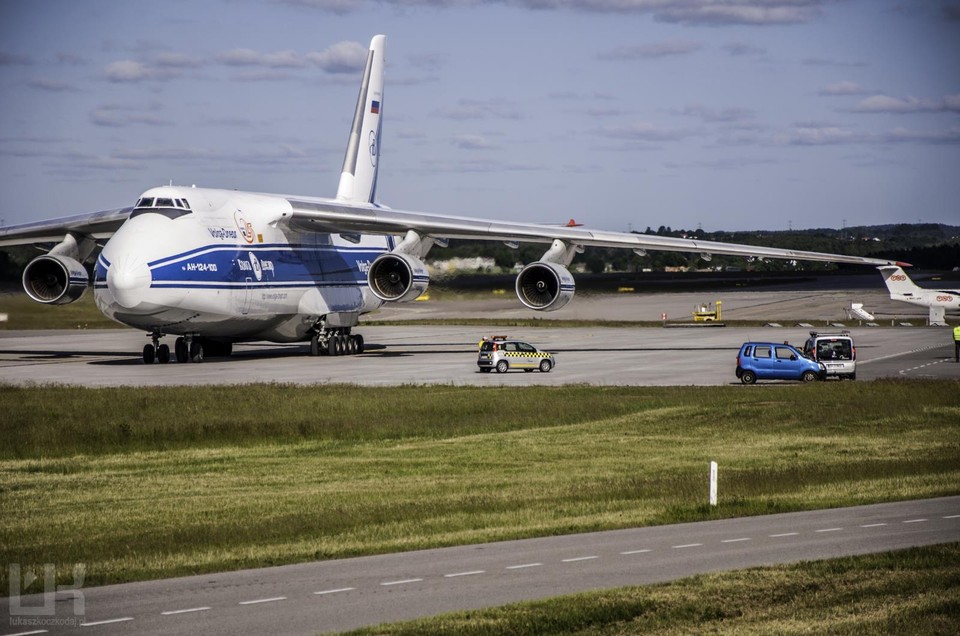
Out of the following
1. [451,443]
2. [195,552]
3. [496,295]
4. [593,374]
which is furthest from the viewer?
[496,295]

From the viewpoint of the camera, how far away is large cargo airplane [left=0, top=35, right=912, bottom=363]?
36.1m

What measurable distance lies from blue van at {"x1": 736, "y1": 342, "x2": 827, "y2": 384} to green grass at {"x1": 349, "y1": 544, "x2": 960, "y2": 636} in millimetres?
23634

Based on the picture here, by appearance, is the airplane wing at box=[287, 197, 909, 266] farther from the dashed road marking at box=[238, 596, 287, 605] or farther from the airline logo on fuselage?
the dashed road marking at box=[238, 596, 287, 605]

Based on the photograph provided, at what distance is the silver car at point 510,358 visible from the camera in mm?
39656

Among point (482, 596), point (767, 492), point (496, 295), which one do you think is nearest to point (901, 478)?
point (767, 492)

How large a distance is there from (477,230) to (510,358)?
4871mm

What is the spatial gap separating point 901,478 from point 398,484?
295 inches

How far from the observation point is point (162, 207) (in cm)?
3712

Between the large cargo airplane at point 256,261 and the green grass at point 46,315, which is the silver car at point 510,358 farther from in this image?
the green grass at point 46,315


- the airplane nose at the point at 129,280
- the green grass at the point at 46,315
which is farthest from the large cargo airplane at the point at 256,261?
the green grass at the point at 46,315

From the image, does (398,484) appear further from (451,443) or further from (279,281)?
(279,281)

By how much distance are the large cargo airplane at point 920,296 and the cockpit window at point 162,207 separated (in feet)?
139

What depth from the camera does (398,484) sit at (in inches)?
737

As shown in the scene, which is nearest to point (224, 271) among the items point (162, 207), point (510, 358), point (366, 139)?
point (162, 207)
